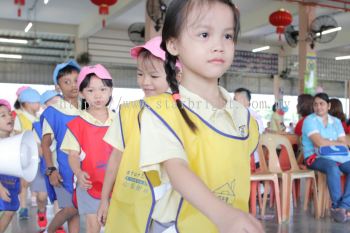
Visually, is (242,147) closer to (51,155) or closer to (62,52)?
(51,155)

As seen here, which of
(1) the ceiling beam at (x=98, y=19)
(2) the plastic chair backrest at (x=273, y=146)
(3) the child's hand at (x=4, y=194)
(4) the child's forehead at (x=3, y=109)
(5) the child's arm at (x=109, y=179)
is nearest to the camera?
(5) the child's arm at (x=109, y=179)

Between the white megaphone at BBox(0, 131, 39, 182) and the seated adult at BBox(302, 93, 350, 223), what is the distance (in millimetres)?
3094

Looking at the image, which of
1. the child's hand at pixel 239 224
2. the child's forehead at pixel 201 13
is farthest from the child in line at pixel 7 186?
the child's hand at pixel 239 224

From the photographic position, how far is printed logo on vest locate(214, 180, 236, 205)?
0.97 m

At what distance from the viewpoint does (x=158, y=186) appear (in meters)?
1.03

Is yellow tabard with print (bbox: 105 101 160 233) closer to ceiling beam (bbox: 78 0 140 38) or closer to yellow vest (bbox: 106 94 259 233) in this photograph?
yellow vest (bbox: 106 94 259 233)

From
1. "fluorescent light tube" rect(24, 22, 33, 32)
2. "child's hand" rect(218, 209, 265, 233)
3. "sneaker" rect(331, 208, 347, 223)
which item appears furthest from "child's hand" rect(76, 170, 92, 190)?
"fluorescent light tube" rect(24, 22, 33, 32)

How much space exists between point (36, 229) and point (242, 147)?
9.94 feet

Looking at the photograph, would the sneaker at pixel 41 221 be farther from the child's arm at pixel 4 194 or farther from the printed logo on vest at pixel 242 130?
the printed logo on vest at pixel 242 130

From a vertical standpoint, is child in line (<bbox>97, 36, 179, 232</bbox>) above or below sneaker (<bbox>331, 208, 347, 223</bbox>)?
above

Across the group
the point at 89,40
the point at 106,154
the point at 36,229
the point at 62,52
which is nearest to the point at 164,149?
the point at 106,154

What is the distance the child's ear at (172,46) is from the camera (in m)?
1.02

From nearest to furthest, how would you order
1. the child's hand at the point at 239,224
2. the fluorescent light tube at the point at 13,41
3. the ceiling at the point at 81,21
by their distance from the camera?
the child's hand at the point at 239,224 → the ceiling at the point at 81,21 → the fluorescent light tube at the point at 13,41

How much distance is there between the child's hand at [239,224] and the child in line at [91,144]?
4.99ft
